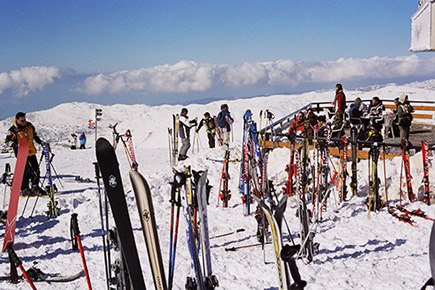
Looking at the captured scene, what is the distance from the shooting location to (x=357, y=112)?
12.7 metres

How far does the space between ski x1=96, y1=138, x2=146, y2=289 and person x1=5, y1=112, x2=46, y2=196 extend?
5.18 meters

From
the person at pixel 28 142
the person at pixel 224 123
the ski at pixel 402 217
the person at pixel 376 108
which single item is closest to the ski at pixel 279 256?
the ski at pixel 402 217

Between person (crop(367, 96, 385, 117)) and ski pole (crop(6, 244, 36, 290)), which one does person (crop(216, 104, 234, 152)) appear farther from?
ski pole (crop(6, 244, 36, 290))

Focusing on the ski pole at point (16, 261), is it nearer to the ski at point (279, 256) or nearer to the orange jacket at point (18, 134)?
the ski at point (279, 256)

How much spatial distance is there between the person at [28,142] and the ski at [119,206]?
5182mm

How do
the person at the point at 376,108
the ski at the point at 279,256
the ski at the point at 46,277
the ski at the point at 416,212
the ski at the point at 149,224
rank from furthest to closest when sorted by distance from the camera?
the person at the point at 376,108, the ski at the point at 416,212, the ski at the point at 46,277, the ski at the point at 149,224, the ski at the point at 279,256

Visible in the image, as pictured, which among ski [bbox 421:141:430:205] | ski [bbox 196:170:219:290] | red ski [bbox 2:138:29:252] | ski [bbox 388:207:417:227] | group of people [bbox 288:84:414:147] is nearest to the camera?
ski [bbox 196:170:219:290]

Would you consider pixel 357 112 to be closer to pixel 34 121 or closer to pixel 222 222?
pixel 222 222

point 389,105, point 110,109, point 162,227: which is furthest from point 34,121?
point 162,227

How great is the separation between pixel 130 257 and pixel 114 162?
3.17 feet

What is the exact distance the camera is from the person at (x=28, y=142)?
8.12m

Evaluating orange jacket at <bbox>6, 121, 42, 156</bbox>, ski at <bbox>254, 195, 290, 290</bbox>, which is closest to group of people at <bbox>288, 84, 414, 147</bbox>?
ski at <bbox>254, 195, 290, 290</bbox>

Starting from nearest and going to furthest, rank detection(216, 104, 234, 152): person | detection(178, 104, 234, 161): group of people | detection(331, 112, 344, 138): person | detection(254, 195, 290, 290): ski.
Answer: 1. detection(254, 195, 290, 290): ski
2. detection(331, 112, 344, 138): person
3. detection(178, 104, 234, 161): group of people
4. detection(216, 104, 234, 152): person

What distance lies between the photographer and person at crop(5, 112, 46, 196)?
812 centimetres
